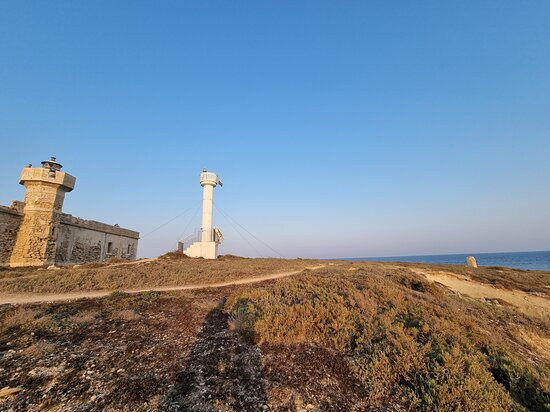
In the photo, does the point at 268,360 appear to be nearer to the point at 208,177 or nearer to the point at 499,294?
the point at 499,294

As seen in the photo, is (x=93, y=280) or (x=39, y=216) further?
(x=39, y=216)

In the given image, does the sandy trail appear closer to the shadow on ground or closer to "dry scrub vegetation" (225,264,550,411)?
"dry scrub vegetation" (225,264,550,411)

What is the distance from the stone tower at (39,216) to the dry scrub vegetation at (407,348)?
833 inches

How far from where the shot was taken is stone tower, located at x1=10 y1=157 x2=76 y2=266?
69.8ft

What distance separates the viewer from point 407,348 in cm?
613

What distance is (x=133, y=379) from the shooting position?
510 cm

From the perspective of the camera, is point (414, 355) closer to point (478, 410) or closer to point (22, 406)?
point (478, 410)

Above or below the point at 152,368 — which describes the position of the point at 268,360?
below

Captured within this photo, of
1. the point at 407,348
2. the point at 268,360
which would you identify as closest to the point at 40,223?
the point at 268,360

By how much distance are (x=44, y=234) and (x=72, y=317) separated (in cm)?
1854

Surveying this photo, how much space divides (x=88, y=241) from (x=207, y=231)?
14121 mm

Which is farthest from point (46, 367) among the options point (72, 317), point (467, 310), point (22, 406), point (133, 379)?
point (467, 310)

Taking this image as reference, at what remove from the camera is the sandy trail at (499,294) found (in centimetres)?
1747

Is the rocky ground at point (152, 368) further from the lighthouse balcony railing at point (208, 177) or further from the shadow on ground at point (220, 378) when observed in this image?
the lighthouse balcony railing at point (208, 177)
